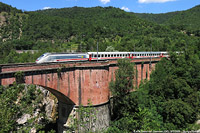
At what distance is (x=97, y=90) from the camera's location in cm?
2522

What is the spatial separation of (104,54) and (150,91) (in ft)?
42.9

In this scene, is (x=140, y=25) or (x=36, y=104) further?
(x=140, y=25)

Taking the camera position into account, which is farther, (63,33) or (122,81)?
(63,33)

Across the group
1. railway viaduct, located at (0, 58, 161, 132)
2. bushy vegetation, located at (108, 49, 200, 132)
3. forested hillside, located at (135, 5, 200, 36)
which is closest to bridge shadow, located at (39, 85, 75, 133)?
railway viaduct, located at (0, 58, 161, 132)

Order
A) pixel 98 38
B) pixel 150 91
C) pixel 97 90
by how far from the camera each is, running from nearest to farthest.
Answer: pixel 97 90, pixel 150 91, pixel 98 38

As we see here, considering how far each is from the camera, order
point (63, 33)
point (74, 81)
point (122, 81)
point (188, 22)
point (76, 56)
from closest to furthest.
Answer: point (74, 81), point (122, 81), point (76, 56), point (63, 33), point (188, 22)

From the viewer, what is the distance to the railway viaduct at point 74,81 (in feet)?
63.6

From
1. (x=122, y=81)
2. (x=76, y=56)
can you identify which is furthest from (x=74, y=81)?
(x=122, y=81)

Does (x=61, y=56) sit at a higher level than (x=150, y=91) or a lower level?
higher

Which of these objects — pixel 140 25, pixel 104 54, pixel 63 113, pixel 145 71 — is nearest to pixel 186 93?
pixel 145 71

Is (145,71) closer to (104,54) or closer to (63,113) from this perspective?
(104,54)

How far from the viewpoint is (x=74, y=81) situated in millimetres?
23609

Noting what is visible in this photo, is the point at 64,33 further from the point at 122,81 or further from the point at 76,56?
the point at 122,81

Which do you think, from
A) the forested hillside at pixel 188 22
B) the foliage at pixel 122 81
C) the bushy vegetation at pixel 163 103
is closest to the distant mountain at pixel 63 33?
the forested hillside at pixel 188 22
